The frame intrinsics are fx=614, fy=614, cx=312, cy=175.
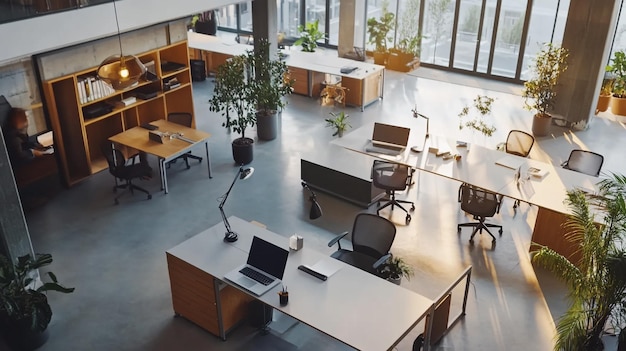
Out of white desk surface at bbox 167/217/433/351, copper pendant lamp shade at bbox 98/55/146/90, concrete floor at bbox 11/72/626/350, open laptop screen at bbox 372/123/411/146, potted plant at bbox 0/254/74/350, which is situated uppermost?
copper pendant lamp shade at bbox 98/55/146/90

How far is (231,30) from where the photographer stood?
19703 mm

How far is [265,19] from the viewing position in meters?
11.7

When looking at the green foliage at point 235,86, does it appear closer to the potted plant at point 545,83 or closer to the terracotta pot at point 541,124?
the potted plant at point 545,83

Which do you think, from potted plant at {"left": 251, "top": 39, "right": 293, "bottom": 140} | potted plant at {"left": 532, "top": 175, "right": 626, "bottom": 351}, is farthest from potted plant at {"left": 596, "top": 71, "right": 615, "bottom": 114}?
potted plant at {"left": 532, "top": 175, "right": 626, "bottom": 351}

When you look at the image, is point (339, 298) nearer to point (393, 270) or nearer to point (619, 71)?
point (393, 270)

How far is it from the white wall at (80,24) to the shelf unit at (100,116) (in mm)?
1326

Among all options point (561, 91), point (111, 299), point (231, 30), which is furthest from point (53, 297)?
point (231, 30)

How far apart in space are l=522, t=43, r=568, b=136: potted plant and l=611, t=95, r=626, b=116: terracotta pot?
1453 mm

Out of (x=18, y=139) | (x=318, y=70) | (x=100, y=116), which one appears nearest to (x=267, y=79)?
(x=100, y=116)

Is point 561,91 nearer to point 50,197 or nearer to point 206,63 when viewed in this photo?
point 206,63

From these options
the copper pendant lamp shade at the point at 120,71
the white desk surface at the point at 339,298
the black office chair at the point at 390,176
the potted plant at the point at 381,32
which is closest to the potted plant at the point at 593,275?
the white desk surface at the point at 339,298

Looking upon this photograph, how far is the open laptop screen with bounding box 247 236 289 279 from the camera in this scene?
20.9 feet

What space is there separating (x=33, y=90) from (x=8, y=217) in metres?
3.38

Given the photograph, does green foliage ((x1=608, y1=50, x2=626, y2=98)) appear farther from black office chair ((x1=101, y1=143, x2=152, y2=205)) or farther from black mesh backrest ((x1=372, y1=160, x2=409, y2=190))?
black office chair ((x1=101, y1=143, x2=152, y2=205))
